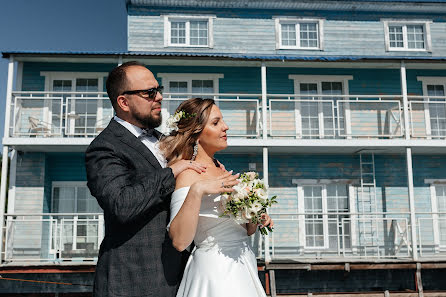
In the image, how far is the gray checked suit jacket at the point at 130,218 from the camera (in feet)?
6.86

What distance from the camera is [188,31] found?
51.6 feet

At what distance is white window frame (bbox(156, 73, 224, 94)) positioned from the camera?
13984 mm

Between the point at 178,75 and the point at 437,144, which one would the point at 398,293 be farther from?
the point at 178,75

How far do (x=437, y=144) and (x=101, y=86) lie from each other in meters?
9.86

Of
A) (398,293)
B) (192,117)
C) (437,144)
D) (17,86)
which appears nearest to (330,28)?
(437,144)

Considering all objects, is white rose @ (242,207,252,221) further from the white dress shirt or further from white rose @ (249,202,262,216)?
the white dress shirt

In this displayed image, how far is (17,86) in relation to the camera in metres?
13.5

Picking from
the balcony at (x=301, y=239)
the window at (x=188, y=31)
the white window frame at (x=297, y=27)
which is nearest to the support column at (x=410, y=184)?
the balcony at (x=301, y=239)

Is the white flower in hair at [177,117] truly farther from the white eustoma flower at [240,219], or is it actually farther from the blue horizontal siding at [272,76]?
the blue horizontal siding at [272,76]

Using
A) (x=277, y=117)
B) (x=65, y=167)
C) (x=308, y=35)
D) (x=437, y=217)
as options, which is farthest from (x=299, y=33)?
(x=65, y=167)

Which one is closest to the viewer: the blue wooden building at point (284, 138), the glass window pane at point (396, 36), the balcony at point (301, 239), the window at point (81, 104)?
the balcony at point (301, 239)

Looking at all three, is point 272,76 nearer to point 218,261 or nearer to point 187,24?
point 187,24

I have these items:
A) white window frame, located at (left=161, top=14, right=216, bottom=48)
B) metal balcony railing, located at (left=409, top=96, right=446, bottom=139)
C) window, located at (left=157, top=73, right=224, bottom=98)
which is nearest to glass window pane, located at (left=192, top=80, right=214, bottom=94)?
window, located at (left=157, top=73, right=224, bottom=98)

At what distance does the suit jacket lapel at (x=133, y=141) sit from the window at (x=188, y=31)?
44.6 ft
